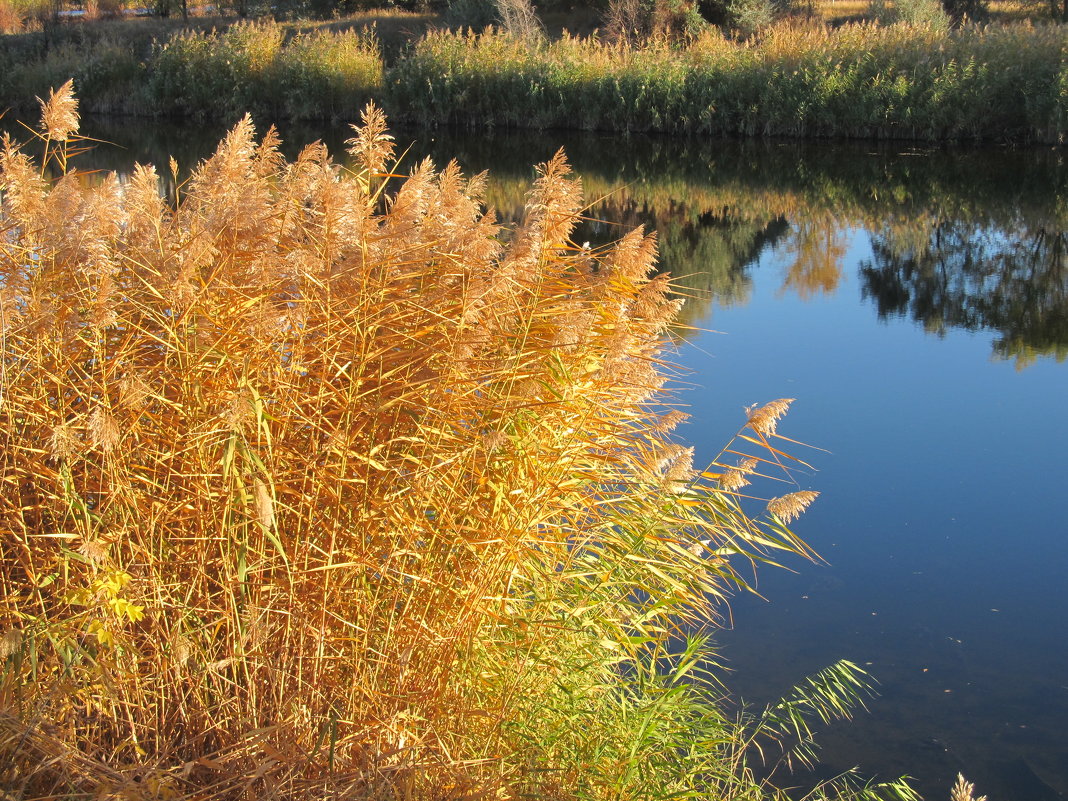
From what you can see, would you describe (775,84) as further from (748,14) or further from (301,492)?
(301,492)

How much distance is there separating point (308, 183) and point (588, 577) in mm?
1418

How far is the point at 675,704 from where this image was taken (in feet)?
9.83

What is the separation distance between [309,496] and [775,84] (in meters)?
14.6

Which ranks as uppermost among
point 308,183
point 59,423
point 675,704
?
point 308,183

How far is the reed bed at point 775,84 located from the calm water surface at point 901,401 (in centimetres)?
81

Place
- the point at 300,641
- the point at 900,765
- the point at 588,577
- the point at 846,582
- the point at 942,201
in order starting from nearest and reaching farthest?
the point at 300,641, the point at 588,577, the point at 900,765, the point at 846,582, the point at 942,201

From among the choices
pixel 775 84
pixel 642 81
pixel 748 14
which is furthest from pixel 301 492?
pixel 748 14

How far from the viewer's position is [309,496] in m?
2.43

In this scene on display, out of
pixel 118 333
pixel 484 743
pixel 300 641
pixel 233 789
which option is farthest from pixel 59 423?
pixel 484 743

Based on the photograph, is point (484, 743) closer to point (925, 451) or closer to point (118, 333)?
point (118, 333)

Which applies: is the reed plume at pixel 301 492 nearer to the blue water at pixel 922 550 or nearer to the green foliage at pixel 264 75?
the blue water at pixel 922 550

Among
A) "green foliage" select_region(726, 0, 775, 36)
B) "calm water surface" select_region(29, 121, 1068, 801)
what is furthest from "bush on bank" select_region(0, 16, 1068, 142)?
"green foliage" select_region(726, 0, 775, 36)

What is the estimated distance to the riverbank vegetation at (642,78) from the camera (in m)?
14.5

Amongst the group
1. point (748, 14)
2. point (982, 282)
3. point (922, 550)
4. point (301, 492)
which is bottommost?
point (922, 550)
